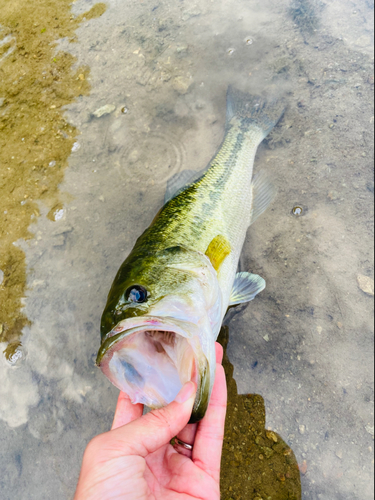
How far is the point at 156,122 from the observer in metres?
3.78

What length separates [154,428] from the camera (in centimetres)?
150

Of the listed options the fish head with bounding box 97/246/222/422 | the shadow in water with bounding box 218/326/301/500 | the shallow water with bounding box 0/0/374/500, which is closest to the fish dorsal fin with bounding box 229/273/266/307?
the shallow water with bounding box 0/0/374/500

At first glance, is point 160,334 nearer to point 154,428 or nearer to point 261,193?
point 154,428

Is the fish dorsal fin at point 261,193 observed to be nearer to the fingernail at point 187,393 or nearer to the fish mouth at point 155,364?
the fish mouth at point 155,364

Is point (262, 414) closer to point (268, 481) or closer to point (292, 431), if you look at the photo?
point (292, 431)

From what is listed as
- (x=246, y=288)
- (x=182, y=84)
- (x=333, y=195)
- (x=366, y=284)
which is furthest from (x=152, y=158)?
(x=366, y=284)

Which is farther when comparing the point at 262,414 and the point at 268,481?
the point at 262,414

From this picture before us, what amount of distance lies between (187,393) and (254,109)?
3.31 metres

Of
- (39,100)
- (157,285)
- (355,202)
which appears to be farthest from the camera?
(39,100)

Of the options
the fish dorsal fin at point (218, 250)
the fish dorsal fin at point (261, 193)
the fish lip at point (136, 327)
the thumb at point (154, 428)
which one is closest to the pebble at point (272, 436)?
the thumb at point (154, 428)

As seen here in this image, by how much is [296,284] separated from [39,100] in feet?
13.6

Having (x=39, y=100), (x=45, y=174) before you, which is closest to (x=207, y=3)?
(x=39, y=100)

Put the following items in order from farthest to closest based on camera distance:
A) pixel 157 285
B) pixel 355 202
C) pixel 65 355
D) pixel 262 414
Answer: pixel 355 202 < pixel 65 355 < pixel 262 414 < pixel 157 285

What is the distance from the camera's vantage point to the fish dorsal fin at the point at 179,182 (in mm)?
2987
